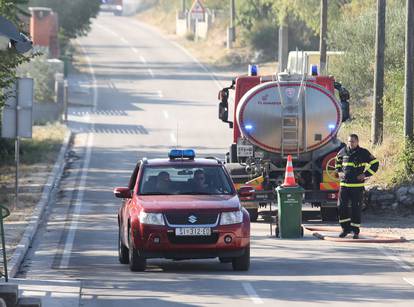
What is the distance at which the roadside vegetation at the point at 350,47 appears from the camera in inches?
1256

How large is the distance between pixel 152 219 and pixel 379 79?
15.8 m

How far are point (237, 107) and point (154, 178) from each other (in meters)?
6.92

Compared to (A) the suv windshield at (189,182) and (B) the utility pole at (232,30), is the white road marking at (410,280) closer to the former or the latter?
(A) the suv windshield at (189,182)

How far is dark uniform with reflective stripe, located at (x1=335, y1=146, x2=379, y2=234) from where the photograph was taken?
75.6 ft

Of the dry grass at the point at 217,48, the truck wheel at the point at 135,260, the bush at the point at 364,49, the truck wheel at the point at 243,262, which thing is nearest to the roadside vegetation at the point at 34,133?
the truck wheel at the point at 135,260

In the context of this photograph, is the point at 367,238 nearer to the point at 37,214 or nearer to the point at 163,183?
the point at 163,183

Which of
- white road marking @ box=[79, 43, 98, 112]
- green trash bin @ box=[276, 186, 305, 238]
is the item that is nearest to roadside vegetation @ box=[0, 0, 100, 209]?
white road marking @ box=[79, 43, 98, 112]

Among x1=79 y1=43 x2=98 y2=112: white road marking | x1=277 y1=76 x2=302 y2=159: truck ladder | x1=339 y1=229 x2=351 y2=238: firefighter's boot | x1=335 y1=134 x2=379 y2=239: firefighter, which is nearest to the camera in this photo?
x1=335 y1=134 x2=379 y2=239: firefighter

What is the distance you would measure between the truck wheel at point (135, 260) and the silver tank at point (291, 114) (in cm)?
755

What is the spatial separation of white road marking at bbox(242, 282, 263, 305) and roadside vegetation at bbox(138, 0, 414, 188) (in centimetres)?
1097

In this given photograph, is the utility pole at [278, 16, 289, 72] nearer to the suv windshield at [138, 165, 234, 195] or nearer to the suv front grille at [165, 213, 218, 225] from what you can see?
Result: the suv windshield at [138, 165, 234, 195]

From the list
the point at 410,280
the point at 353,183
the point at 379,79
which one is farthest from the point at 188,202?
the point at 379,79

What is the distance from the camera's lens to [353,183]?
23078 millimetres

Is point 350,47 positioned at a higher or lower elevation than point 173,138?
higher
